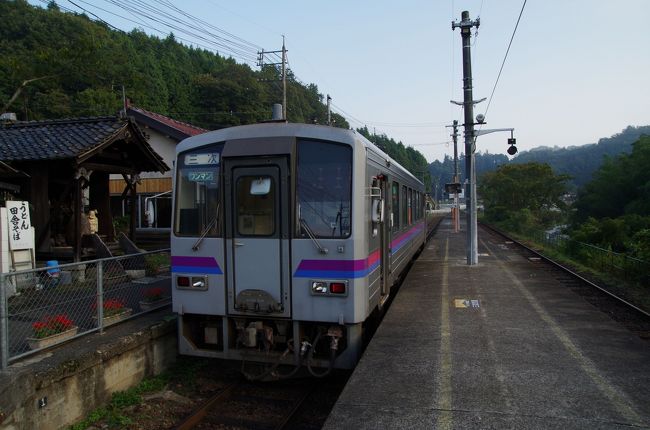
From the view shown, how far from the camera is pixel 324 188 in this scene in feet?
18.8

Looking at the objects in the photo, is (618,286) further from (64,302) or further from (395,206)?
(64,302)

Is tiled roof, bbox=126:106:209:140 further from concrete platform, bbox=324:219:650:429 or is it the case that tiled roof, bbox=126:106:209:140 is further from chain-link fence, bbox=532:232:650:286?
chain-link fence, bbox=532:232:650:286

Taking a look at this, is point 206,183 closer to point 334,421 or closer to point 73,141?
point 334,421

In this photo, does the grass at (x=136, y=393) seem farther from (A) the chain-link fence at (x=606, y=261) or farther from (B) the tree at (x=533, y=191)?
(B) the tree at (x=533, y=191)

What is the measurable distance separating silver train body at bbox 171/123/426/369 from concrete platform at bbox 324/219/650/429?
2.76 feet

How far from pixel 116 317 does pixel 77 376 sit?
154cm

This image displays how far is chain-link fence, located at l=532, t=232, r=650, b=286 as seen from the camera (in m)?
12.5

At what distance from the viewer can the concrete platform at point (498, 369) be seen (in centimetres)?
434

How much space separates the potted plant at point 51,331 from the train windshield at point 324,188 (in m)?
3.03

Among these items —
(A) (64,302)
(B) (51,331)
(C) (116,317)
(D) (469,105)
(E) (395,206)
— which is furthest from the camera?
(D) (469,105)

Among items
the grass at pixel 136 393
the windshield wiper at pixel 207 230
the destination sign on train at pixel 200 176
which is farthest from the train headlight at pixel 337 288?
the grass at pixel 136 393

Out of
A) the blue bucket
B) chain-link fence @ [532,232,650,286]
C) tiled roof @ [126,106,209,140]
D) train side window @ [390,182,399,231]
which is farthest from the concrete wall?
tiled roof @ [126,106,209,140]

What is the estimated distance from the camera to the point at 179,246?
6152mm

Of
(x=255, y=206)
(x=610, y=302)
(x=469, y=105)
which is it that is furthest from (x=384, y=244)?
(x=469, y=105)
